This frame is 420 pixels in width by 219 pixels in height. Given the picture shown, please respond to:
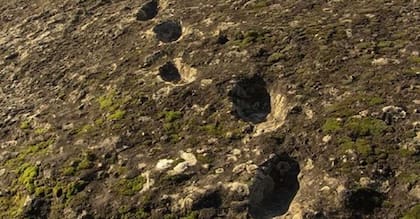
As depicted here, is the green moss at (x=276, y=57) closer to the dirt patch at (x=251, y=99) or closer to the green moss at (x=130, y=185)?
the dirt patch at (x=251, y=99)

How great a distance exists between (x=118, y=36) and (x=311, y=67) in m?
6.76

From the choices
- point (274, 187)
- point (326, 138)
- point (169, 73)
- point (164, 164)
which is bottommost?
point (274, 187)

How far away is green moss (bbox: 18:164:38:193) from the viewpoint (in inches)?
515

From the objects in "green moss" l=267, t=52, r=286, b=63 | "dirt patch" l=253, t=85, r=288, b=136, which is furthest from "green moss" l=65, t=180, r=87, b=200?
"green moss" l=267, t=52, r=286, b=63

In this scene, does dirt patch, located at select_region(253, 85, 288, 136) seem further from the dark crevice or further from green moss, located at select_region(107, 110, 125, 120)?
green moss, located at select_region(107, 110, 125, 120)

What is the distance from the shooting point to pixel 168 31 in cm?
1761

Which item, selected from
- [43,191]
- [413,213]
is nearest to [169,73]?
[43,191]

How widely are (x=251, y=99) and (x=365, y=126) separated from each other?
10.6ft

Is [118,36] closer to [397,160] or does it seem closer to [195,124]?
[195,124]

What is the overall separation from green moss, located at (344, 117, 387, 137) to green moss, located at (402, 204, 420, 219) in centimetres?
196

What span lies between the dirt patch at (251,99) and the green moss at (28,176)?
193 inches

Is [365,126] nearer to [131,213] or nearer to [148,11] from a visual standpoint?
[131,213]

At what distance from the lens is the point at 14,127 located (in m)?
15.4

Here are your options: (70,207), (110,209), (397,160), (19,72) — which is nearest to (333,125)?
(397,160)
